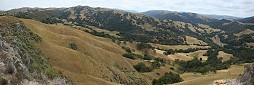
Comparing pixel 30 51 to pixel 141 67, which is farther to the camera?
pixel 141 67

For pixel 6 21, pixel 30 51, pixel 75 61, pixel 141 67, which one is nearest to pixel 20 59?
pixel 30 51

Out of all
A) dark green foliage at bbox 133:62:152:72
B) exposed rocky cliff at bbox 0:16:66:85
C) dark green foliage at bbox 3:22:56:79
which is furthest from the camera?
dark green foliage at bbox 133:62:152:72

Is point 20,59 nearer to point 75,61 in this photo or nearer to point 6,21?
point 6,21

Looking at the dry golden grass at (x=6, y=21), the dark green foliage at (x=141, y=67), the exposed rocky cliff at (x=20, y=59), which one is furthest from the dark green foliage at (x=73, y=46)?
the dark green foliage at (x=141, y=67)

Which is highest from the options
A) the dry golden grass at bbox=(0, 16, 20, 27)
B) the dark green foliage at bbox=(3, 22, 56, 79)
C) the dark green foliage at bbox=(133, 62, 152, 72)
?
the dry golden grass at bbox=(0, 16, 20, 27)

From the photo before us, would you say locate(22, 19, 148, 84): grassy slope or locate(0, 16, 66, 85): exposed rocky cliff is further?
locate(22, 19, 148, 84): grassy slope

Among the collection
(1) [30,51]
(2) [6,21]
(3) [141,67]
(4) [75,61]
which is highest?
(2) [6,21]

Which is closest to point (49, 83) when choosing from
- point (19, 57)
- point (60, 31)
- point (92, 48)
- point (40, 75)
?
point (40, 75)

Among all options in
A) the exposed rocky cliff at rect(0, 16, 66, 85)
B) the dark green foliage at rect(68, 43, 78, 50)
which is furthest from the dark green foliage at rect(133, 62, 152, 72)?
the exposed rocky cliff at rect(0, 16, 66, 85)

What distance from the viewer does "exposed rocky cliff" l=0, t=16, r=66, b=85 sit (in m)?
47.8

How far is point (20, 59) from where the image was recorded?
5509 centimetres

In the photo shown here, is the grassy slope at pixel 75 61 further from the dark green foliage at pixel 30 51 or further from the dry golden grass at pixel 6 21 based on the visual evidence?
the dry golden grass at pixel 6 21

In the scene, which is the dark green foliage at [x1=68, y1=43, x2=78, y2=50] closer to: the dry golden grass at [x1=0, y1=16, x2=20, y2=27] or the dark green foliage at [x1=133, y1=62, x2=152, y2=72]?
the dry golden grass at [x1=0, y1=16, x2=20, y2=27]

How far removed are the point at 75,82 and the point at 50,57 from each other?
10.7 meters
